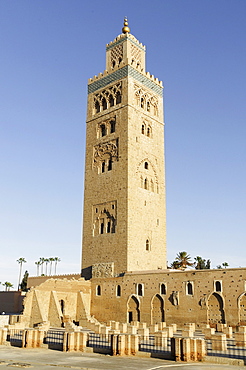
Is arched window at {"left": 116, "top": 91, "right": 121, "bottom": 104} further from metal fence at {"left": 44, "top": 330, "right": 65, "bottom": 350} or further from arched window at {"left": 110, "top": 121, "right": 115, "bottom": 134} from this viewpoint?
metal fence at {"left": 44, "top": 330, "right": 65, "bottom": 350}

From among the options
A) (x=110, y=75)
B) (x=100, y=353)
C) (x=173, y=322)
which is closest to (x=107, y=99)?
(x=110, y=75)

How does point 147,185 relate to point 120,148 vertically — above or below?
below

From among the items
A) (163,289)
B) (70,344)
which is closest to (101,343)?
(70,344)

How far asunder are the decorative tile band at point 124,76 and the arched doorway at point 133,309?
17.9 metres

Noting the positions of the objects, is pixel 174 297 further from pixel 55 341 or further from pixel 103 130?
pixel 103 130

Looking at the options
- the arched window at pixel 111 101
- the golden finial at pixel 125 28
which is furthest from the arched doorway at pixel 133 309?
the golden finial at pixel 125 28

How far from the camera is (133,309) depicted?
25.3 metres

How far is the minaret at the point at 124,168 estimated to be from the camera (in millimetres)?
28516

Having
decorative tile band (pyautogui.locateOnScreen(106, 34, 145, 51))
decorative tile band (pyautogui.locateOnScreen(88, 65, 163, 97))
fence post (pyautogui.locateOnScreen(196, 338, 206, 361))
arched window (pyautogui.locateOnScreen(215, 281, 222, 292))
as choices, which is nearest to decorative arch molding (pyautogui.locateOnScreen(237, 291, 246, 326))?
arched window (pyautogui.locateOnScreen(215, 281, 222, 292))

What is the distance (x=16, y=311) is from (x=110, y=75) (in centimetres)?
2255

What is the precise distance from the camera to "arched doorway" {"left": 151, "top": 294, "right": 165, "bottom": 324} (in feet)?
78.3

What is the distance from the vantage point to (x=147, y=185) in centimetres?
3091

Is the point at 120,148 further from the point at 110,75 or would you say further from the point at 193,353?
the point at 193,353

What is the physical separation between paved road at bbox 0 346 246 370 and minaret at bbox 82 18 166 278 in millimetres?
13659
